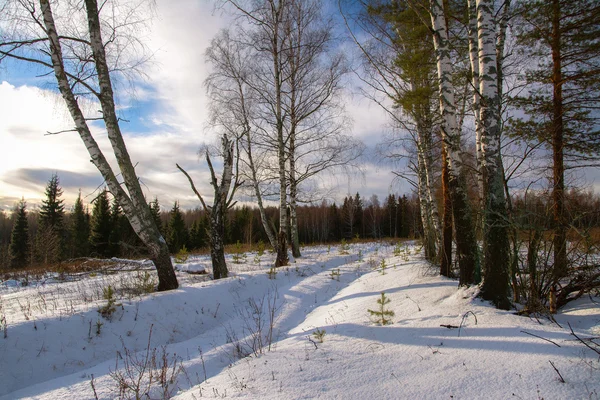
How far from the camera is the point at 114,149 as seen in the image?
6066 millimetres

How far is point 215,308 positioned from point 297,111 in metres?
7.95

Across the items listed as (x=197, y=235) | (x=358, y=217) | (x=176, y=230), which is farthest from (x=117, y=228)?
(x=358, y=217)

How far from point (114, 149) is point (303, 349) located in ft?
18.2

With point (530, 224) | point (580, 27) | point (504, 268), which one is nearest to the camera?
point (530, 224)

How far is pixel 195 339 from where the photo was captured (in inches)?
183

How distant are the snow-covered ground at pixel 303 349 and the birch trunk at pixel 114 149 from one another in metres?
0.94

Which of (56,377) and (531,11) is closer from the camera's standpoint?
(56,377)

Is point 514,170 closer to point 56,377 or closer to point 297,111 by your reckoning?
point 56,377

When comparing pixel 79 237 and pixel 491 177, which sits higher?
pixel 491 177

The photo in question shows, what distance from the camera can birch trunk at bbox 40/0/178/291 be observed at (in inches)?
226

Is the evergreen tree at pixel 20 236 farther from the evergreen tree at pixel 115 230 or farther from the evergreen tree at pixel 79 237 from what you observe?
the evergreen tree at pixel 115 230

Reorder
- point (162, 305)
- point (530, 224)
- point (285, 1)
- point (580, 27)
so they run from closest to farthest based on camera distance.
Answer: point (530, 224), point (162, 305), point (580, 27), point (285, 1)

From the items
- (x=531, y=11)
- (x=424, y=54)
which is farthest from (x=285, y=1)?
(x=531, y=11)

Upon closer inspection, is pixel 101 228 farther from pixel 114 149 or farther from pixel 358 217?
pixel 358 217
